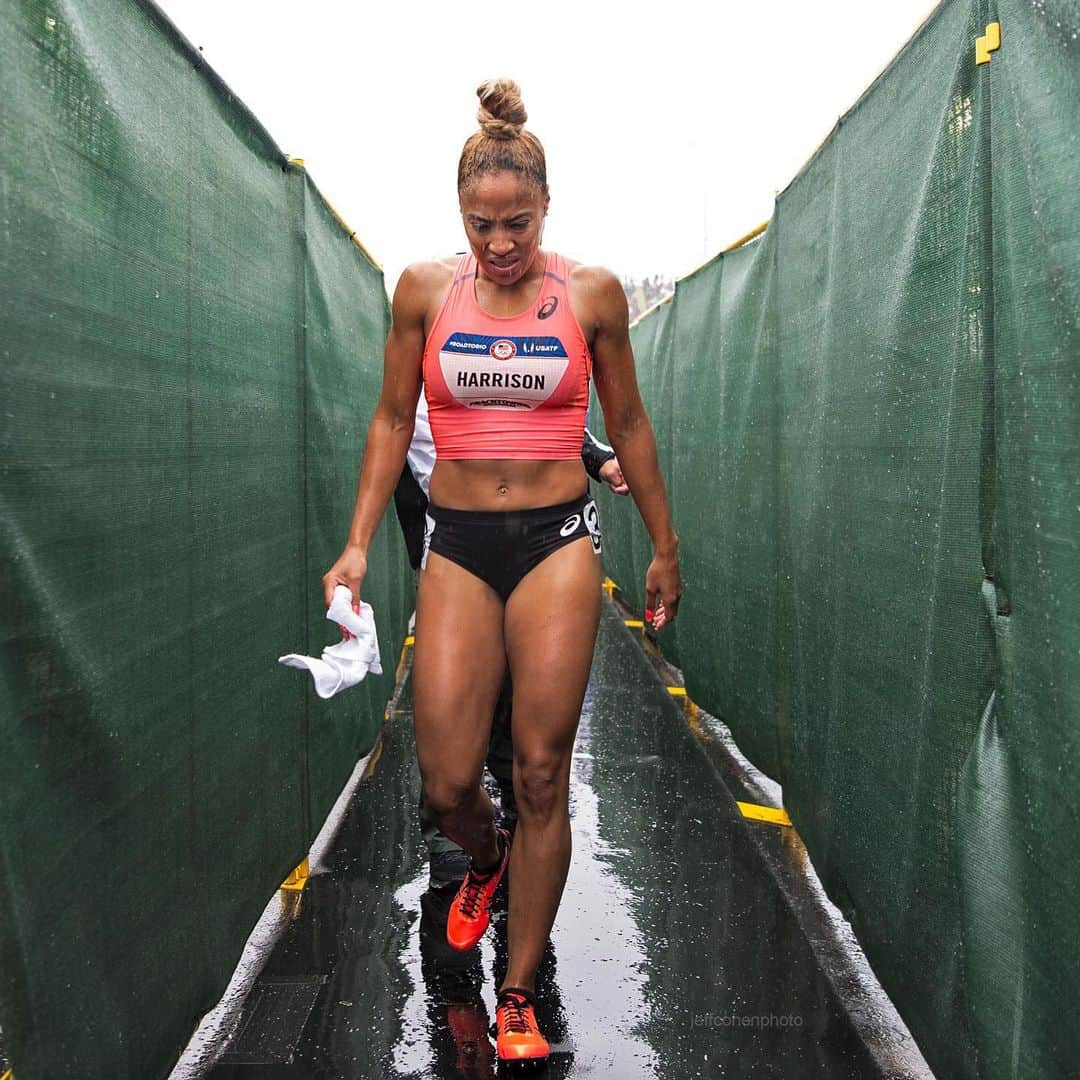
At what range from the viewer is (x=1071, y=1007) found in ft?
6.79

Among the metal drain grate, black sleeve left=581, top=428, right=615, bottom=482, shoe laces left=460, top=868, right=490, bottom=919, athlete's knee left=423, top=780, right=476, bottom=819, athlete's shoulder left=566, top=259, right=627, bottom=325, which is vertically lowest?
the metal drain grate

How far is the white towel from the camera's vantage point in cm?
290

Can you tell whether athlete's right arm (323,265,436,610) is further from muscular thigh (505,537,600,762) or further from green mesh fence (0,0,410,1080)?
muscular thigh (505,537,600,762)

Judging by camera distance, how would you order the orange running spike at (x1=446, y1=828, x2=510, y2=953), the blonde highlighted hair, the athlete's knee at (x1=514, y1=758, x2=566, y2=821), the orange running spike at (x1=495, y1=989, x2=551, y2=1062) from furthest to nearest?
the orange running spike at (x1=446, y1=828, x2=510, y2=953)
the athlete's knee at (x1=514, y1=758, x2=566, y2=821)
the blonde highlighted hair
the orange running spike at (x1=495, y1=989, x2=551, y2=1062)

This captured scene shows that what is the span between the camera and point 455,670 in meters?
3.25

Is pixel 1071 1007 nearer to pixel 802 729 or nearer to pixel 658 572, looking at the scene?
pixel 658 572

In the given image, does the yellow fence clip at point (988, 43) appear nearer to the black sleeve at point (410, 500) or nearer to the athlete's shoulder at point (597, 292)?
the athlete's shoulder at point (597, 292)

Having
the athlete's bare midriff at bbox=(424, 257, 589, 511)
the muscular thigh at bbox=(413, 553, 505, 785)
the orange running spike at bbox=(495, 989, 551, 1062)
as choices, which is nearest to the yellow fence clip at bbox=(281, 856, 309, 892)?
the muscular thigh at bbox=(413, 553, 505, 785)

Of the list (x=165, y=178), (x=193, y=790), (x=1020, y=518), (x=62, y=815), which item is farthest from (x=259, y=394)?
(x=1020, y=518)

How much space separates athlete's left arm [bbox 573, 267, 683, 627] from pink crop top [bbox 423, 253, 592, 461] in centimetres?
8

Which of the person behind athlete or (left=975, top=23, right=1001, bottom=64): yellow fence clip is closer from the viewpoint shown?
(left=975, top=23, right=1001, bottom=64): yellow fence clip

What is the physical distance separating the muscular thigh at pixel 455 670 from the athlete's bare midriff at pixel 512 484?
0.21 meters

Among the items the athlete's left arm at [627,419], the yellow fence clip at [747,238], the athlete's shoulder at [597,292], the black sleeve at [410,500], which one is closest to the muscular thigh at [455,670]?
the athlete's left arm at [627,419]

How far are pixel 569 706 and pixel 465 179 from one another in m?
1.46
